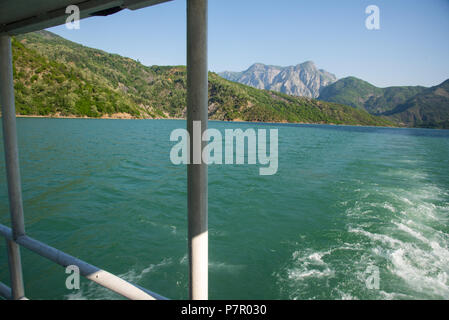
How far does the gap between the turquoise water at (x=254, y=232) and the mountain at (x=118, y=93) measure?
63.5 metres

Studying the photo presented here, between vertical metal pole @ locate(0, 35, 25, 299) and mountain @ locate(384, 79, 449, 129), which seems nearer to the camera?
vertical metal pole @ locate(0, 35, 25, 299)

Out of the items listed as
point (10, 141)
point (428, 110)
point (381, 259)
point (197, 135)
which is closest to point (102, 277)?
point (197, 135)

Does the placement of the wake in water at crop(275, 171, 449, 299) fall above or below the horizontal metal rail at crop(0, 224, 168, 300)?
below

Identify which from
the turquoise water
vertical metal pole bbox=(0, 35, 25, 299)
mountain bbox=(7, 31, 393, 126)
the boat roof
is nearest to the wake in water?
the turquoise water

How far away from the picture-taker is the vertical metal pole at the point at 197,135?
1193 mm

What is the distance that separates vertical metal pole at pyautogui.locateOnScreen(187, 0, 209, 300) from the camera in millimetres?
1193

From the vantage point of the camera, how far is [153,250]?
5793 mm

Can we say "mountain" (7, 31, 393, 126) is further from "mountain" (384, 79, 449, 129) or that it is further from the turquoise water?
the turquoise water

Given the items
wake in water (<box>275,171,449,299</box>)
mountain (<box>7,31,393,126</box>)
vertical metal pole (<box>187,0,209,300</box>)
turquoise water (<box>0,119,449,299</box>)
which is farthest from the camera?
mountain (<box>7,31,393,126</box>)

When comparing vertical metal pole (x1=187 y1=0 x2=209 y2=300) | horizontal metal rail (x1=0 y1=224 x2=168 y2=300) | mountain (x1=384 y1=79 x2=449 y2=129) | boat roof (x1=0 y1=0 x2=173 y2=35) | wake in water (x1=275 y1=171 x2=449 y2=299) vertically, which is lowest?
wake in water (x1=275 y1=171 x2=449 y2=299)

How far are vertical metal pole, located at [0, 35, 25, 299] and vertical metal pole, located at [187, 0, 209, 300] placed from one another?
1.65 m

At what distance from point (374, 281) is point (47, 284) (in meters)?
6.09
